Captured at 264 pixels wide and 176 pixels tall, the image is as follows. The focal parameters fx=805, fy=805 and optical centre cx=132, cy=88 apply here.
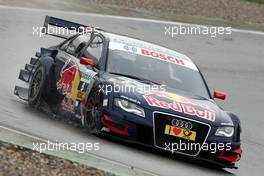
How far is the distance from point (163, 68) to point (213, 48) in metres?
9.72

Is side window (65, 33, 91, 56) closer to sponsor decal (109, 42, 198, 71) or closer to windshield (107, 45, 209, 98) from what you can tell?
sponsor decal (109, 42, 198, 71)

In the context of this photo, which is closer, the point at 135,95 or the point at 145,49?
the point at 135,95

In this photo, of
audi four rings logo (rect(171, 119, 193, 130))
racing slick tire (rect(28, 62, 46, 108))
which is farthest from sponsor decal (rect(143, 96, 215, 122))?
racing slick tire (rect(28, 62, 46, 108))

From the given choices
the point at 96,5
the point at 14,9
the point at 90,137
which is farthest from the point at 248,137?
the point at 96,5

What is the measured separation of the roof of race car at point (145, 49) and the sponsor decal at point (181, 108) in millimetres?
1477

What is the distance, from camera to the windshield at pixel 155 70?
10258mm

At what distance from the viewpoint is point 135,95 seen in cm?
930

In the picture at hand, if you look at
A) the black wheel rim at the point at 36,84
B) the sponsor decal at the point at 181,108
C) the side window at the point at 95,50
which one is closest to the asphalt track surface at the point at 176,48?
the black wheel rim at the point at 36,84

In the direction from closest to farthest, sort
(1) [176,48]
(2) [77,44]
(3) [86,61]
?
(3) [86,61] → (2) [77,44] → (1) [176,48]

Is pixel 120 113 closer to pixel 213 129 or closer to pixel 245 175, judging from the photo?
pixel 213 129

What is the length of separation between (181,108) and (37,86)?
2.87 m

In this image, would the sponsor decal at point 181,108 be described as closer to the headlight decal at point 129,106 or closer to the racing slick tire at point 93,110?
the headlight decal at point 129,106

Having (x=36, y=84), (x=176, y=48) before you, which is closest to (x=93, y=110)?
(x=36, y=84)

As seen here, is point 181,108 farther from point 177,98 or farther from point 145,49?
point 145,49
